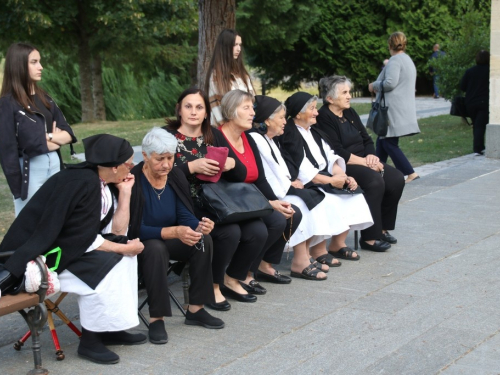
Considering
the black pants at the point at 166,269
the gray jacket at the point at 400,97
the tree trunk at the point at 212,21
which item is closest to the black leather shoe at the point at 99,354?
the black pants at the point at 166,269

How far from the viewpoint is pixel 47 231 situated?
4.57 m

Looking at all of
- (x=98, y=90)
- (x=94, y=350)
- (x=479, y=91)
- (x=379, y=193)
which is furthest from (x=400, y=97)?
(x=98, y=90)

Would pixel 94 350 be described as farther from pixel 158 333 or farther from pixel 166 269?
pixel 166 269

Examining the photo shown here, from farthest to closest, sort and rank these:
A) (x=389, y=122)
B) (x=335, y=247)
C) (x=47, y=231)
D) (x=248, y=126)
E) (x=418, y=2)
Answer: (x=418, y=2) → (x=389, y=122) → (x=335, y=247) → (x=248, y=126) → (x=47, y=231)

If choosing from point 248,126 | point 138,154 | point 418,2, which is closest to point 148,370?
point 248,126

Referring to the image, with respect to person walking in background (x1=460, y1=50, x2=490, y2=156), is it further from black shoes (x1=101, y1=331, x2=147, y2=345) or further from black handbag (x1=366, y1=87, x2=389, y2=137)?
black shoes (x1=101, y1=331, x2=147, y2=345)

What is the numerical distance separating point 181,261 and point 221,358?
92cm

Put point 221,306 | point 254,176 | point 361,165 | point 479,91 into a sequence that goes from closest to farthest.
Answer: point 221,306 < point 254,176 < point 361,165 < point 479,91

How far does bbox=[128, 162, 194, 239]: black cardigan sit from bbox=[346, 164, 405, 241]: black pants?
2202mm

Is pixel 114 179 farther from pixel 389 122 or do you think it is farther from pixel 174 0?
pixel 174 0

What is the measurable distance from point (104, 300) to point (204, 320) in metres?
0.85

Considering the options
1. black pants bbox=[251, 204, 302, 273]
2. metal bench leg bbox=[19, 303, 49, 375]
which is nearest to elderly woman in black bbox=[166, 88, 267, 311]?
black pants bbox=[251, 204, 302, 273]

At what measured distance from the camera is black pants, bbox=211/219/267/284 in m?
5.66

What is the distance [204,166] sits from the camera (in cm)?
571
